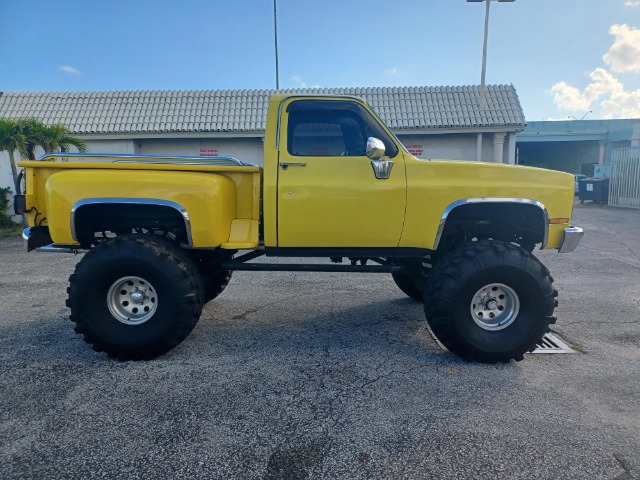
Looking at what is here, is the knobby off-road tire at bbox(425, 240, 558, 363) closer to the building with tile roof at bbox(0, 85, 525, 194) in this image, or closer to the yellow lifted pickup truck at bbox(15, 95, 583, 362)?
the yellow lifted pickup truck at bbox(15, 95, 583, 362)

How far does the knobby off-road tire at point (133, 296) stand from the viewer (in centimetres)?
342

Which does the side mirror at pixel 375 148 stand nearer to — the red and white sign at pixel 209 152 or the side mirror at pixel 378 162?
the side mirror at pixel 378 162

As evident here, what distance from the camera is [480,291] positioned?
354 cm

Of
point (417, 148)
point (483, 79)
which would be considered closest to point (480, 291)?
point (417, 148)

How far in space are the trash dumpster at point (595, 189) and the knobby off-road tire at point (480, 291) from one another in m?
19.6

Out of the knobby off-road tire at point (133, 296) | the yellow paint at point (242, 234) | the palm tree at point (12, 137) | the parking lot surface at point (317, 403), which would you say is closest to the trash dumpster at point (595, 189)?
the parking lot surface at point (317, 403)

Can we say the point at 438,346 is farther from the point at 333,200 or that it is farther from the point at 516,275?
the point at 333,200

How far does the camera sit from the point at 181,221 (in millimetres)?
3709

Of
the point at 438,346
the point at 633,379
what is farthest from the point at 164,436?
the point at 633,379

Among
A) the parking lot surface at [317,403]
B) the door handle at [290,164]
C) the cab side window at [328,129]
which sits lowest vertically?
the parking lot surface at [317,403]

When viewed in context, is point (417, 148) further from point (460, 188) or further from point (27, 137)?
point (27, 137)

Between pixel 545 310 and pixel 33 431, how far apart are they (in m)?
3.96

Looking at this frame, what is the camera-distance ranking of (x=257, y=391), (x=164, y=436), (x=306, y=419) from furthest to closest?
(x=257, y=391), (x=306, y=419), (x=164, y=436)

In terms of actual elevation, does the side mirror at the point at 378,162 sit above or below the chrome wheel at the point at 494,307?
above
